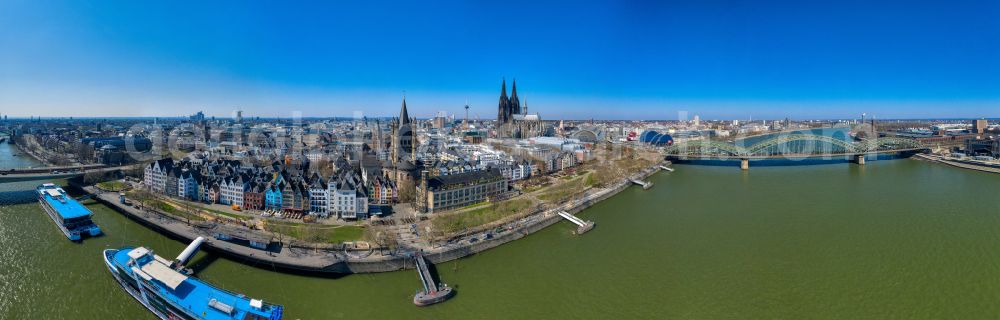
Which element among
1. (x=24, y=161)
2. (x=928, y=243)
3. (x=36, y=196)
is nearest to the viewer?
(x=928, y=243)

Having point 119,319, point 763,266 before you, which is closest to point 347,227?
point 119,319

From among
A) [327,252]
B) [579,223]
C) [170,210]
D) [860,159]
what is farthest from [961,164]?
[170,210]

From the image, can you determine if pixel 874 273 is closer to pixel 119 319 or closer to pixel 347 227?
pixel 347 227

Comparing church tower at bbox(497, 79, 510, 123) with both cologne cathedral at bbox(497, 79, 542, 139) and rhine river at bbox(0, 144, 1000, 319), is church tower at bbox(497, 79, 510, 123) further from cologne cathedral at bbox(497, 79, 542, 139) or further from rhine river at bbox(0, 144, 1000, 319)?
rhine river at bbox(0, 144, 1000, 319)

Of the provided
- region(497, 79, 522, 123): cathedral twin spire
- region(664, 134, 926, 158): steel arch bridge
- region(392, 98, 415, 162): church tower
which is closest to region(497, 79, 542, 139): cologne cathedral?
region(497, 79, 522, 123): cathedral twin spire

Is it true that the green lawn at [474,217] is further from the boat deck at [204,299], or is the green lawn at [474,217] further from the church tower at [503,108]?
the church tower at [503,108]

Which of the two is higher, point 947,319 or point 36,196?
point 36,196

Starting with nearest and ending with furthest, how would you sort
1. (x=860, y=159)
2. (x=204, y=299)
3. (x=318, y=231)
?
(x=204, y=299), (x=318, y=231), (x=860, y=159)

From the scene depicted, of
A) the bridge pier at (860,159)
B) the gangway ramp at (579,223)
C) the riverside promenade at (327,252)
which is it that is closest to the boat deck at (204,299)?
the riverside promenade at (327,252)

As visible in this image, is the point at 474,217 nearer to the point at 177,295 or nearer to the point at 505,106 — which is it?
the point at 177,295
